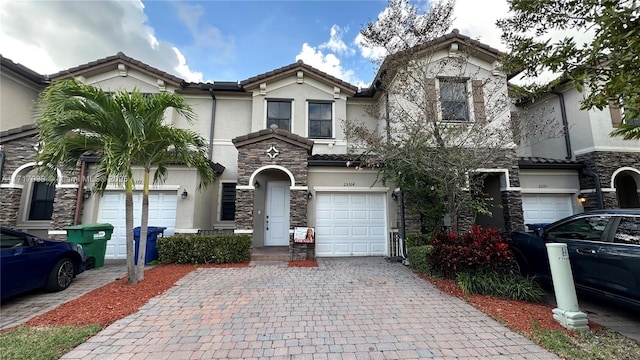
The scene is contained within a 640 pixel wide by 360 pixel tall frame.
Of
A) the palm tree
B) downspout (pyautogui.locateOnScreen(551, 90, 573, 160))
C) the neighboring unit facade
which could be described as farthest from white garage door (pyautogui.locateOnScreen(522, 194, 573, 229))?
the palm tree

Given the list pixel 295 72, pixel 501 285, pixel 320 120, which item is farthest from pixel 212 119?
pixel 501 285

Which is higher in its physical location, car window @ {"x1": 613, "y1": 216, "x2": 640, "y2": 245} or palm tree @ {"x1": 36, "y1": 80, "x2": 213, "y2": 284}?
palm tree @ {"x1": 36, "y1": 80, "x2": 213, "y2": 284}

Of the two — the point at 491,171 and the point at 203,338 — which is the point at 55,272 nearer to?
the point at 203,338

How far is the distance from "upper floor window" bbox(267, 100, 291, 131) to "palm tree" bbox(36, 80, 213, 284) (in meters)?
5.50

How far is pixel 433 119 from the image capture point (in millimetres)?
6668

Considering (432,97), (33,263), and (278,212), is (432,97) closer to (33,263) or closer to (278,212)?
(278,212)

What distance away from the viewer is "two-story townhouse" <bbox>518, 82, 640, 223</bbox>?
9727mm

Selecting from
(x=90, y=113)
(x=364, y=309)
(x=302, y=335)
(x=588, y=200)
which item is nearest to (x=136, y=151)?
(x=90, y=113)

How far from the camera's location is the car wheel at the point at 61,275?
17.6 feet

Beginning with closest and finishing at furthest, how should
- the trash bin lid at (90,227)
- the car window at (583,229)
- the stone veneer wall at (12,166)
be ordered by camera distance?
the car window at (583,229), the trash bin lid at (90,227), the stone veneer wall at (12,166)

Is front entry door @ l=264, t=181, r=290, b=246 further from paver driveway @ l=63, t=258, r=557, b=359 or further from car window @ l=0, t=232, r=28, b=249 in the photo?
car window @ l=0, t=232, r=28, b=249

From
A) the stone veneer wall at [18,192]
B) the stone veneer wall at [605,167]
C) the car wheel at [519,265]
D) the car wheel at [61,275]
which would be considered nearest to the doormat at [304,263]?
the car wheel at [519,265]

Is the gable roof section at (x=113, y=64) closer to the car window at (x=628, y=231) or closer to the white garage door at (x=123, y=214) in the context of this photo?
the white garage door at (x=123, y=214)

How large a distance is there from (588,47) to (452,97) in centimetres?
361
